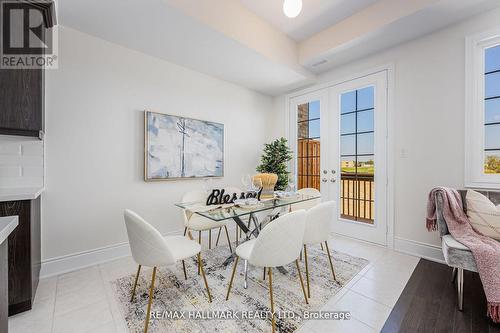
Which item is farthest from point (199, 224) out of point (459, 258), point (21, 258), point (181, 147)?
point (459, 258)

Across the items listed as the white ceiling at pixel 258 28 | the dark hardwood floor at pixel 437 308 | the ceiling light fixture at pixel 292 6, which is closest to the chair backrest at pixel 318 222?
the dark hardwood floor at pixel 437 308

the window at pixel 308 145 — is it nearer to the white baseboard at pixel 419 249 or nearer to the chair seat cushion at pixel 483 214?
the white baseboard at pixel 419 249

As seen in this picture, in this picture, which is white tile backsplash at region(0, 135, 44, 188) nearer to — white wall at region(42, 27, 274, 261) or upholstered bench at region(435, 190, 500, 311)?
white wall at region(42, 27, 274, 261)

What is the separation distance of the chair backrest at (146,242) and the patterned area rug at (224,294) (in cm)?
47

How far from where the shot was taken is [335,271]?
2.27 meters

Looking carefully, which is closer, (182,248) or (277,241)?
(277,241)

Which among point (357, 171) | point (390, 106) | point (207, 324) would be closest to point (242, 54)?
point (390, 106)

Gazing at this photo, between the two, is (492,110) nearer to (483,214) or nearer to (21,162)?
(483,214)

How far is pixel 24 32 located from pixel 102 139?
112cm

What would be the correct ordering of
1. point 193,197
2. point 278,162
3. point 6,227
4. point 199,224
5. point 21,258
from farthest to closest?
point 278,162, point 193,197, point 199,224, point 21,258, point 6,227

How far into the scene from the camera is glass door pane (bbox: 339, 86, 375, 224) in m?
3.13

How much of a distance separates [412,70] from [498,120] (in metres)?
1.04

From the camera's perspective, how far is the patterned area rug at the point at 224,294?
1.53 metres

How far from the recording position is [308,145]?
12.9 ft
